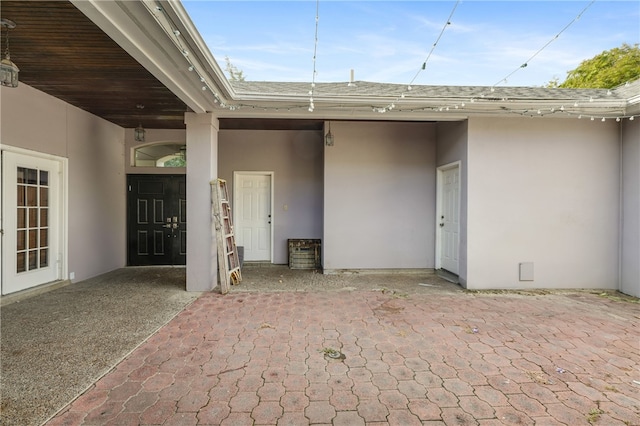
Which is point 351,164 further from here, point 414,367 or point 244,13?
point 414,367

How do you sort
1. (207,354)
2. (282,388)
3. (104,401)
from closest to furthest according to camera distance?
(104,401) < (282,388) < (207,354)

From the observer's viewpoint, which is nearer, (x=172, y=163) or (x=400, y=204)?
(x=400, y=204)

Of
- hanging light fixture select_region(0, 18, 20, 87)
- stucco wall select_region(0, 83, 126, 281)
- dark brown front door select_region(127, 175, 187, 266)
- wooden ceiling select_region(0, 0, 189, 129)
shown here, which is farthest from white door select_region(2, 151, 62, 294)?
hanging light fixture select_region(0, 18, 20, 87)

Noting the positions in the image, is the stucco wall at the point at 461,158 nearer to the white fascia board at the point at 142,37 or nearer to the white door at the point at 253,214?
the white door at the point at 253,214

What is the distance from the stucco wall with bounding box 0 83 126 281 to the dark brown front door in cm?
20

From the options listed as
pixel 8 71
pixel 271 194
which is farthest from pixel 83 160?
pixel 271 194

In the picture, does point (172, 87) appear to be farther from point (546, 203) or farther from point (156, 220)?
point (546, 203)

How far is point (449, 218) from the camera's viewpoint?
17.9 feet

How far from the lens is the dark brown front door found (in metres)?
6.39

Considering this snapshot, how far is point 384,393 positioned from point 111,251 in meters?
6.01

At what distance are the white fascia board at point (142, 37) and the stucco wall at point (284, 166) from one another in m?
2.63

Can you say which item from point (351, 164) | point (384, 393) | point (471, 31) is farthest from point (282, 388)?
point (471, 31)

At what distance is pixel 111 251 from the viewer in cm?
603

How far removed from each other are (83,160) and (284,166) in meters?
3.53
